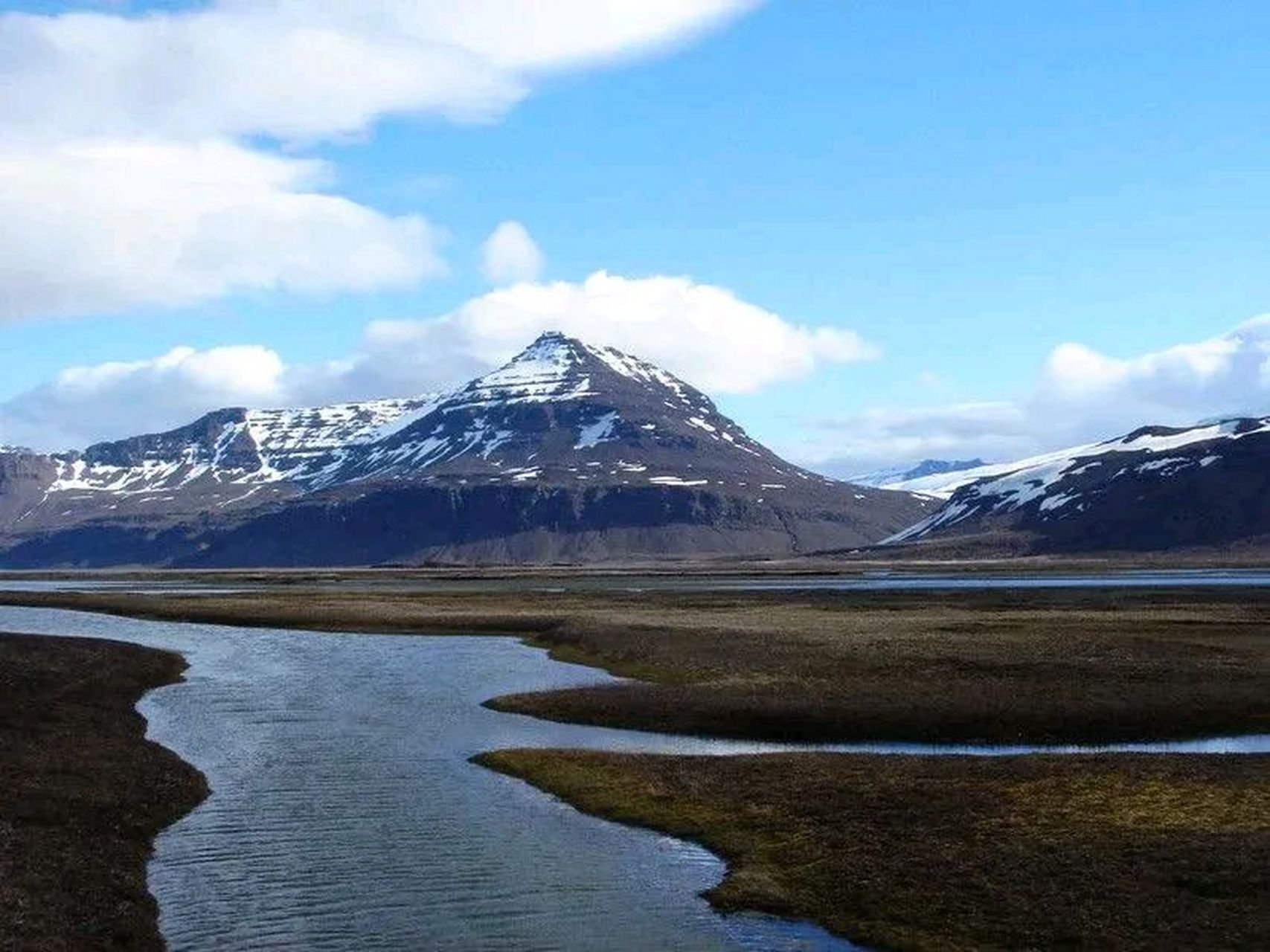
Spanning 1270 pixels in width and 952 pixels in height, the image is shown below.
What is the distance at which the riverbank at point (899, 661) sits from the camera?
179 ft

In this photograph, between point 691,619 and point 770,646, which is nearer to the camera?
point 770,646

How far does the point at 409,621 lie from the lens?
12031 cm

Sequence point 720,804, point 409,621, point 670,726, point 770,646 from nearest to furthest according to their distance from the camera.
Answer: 1. point 720,804
2. point 670,726
3. point 770,646
4. point 409,621

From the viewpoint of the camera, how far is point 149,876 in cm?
3291

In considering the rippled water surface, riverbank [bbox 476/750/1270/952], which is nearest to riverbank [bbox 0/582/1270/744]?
the rippled water surface

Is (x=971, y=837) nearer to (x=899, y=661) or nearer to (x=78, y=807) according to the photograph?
(x=78, y=807)

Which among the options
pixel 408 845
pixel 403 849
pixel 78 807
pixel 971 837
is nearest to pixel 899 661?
pixel 971 837

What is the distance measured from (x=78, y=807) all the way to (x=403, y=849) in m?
10.3

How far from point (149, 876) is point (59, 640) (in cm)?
5906

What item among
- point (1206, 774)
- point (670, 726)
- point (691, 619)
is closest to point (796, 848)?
point (1206, 774)

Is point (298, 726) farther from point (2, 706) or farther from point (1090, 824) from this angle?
point (1090, 824)

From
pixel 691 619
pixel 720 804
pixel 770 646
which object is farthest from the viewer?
pixel 691 619

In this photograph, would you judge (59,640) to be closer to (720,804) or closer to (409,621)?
(409,621)

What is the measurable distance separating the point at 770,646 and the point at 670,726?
26.7 m
